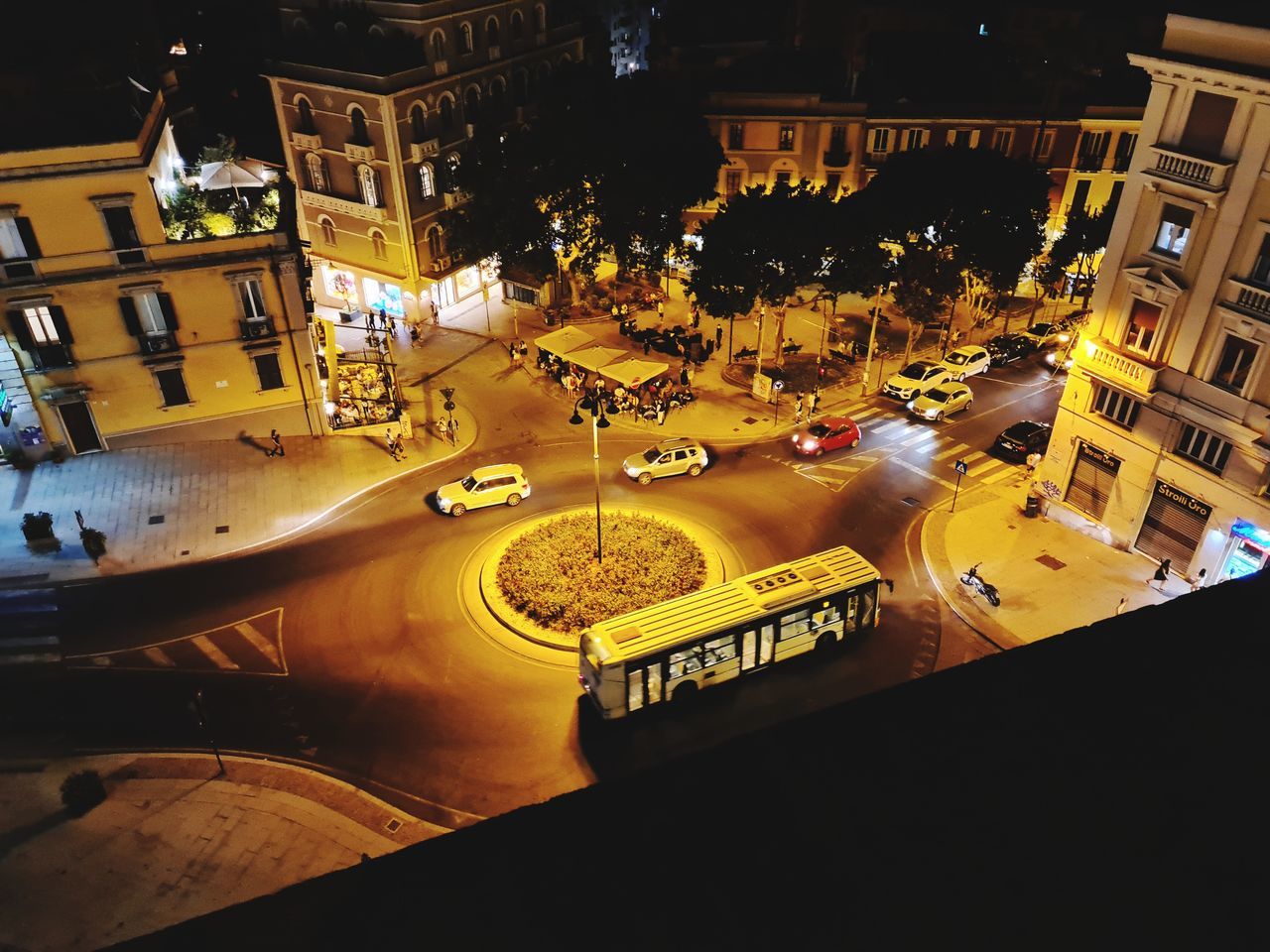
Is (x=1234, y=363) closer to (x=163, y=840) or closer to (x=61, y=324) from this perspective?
(x=163, y=840)

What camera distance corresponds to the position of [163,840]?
2469cm

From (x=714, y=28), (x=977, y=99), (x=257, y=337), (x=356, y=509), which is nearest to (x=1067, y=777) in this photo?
(x=356, y=509)

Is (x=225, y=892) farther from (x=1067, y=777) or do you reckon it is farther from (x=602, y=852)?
(x=1067, y=777)

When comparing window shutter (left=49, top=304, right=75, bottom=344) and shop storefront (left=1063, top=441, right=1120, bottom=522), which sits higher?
window shutter (left=49, top=304, right=75, bottom=344)

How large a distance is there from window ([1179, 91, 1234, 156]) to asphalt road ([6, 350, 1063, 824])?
55.2 ft

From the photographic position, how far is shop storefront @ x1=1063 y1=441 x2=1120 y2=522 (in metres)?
35.7

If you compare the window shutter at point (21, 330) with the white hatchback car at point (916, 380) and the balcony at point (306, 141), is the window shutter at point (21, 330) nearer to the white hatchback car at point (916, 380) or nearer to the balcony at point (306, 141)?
the balcony at point (306, 141)

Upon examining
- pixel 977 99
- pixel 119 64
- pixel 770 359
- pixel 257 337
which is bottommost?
pixel 770 359

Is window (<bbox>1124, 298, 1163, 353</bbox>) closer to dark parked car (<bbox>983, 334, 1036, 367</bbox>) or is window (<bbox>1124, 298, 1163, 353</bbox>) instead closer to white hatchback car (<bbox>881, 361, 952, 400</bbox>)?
white hatchback car (<bbox>881, 361, 952, 400</bbox>)

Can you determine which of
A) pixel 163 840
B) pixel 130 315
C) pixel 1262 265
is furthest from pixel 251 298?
pixel 1262 265

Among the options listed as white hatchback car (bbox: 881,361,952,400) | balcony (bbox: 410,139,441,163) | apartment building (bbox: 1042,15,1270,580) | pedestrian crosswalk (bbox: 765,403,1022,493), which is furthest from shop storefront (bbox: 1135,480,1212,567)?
balcony (bbox: 410,139,441,163)

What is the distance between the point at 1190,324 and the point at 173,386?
43.0 metres

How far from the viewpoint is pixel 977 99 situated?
6275 centimetres

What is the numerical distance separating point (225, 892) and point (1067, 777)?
944 inches
